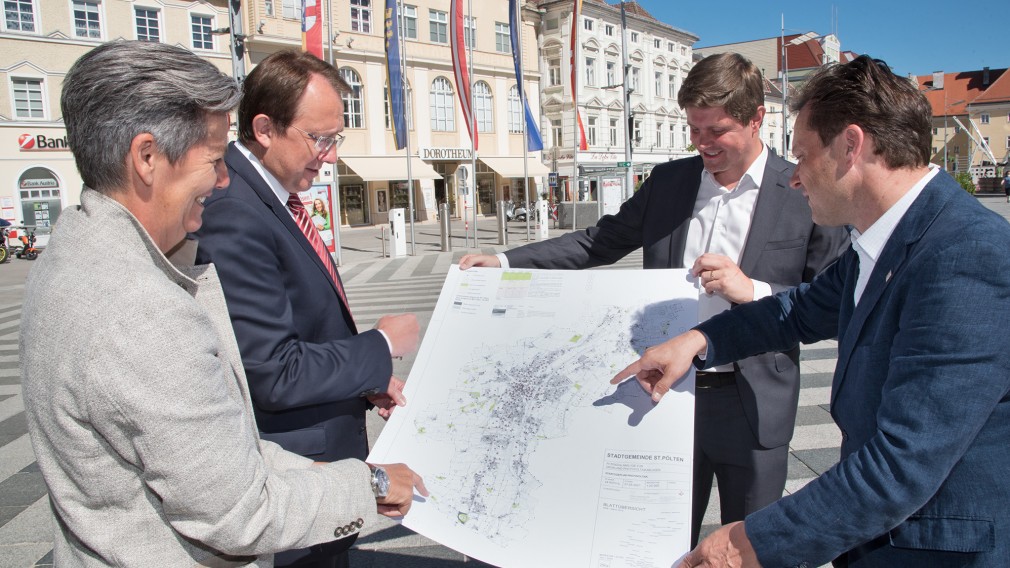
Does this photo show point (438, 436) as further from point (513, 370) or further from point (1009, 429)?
point (1009, 429)

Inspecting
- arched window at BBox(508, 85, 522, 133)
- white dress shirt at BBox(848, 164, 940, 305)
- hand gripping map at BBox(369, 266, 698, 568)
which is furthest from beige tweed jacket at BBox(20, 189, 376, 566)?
arched window at BBox(508, 85, 522, 133)

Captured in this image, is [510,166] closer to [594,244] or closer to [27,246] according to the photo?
[27,246]

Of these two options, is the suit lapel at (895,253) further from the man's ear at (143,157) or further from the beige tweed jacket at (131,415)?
the man's ear at (143,157)

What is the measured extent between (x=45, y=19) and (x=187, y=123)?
31.5 m

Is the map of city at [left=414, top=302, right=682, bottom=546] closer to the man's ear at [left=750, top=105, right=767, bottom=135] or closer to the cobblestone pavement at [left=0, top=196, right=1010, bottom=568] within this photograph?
the cobblestone pavement at [left=0, top=196, right=1010, bottom=568]

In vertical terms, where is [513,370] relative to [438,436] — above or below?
above

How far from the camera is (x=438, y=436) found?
1890 millimetres

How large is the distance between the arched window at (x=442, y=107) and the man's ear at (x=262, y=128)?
36706 millimetres

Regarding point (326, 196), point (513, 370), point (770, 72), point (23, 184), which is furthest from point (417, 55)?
point (770, 72)

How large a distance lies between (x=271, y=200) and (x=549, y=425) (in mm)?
979

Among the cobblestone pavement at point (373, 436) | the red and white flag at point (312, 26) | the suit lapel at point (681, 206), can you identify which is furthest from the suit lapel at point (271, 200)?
the red and white flag at point (312, 26)

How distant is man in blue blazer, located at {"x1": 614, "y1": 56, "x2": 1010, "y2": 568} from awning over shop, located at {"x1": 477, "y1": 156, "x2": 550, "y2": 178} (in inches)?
1542

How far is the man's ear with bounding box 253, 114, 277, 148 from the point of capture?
6.79ft

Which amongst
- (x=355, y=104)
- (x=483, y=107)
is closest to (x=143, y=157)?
(x=355, y=104)
